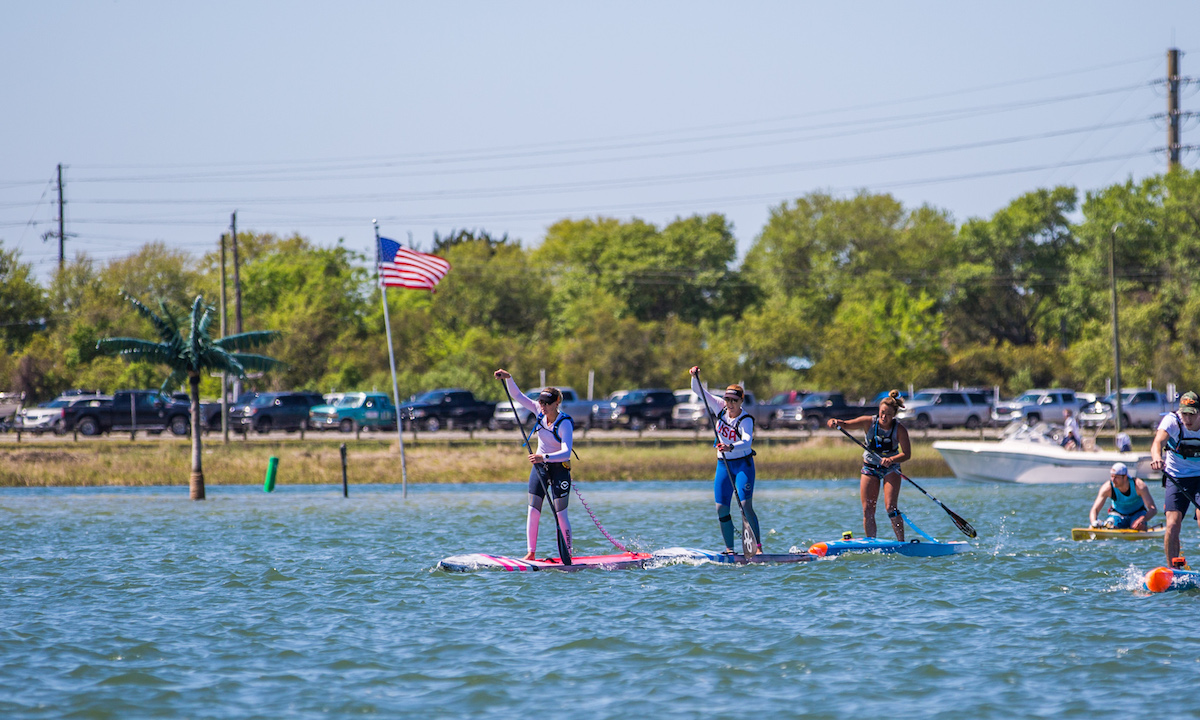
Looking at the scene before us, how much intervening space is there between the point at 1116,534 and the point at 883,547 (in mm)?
4032

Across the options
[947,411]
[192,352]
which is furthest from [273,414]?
[947,411]

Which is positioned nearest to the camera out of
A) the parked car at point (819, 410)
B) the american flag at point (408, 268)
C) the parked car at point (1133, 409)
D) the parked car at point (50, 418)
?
the american flag at point (408, 268)

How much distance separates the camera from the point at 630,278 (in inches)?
3137

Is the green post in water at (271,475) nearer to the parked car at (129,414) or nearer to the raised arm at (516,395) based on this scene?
the parked car at (129,414)

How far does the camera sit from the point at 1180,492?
45.6ft

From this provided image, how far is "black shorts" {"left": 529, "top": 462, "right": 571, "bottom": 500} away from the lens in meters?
15.0

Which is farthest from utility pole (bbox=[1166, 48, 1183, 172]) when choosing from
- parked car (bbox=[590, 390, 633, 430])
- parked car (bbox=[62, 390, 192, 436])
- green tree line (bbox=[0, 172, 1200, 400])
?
parked car (bbox=[62, 390, 192, 436])

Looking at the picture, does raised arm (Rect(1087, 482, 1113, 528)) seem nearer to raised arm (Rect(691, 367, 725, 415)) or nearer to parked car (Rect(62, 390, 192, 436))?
raised arm (Rect(691, 367, 725, 415))

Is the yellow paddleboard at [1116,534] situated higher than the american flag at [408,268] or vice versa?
the american flag at [408,268]

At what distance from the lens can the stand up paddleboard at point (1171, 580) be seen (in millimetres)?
14195

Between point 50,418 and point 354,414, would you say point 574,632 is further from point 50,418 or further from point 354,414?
point 50,418

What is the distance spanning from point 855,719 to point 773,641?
2.60 m

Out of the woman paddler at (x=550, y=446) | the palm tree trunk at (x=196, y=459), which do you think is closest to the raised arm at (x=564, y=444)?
the woman paddler at (x=550, y=446)

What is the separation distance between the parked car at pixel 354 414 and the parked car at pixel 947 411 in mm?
21060
